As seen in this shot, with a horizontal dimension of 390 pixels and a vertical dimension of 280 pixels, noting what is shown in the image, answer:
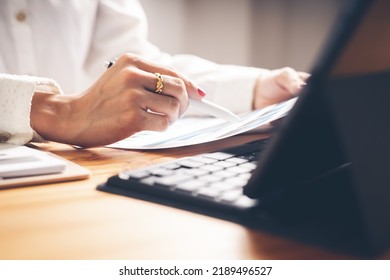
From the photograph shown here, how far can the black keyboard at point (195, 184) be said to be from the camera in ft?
1.10

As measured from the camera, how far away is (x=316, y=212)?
31 centimetres

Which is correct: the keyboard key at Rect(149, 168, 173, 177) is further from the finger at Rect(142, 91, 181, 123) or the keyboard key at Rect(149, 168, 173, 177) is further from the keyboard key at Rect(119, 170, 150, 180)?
the finger at Rect(142, 91, 181, 123)

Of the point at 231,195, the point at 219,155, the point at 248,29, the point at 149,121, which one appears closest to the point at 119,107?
the point at 149,121

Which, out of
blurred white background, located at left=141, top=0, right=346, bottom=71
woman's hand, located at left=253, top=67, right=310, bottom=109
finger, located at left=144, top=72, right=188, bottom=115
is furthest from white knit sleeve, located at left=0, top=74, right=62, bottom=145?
blurred white background, located at left=141, top=0, right=346, bottom=71

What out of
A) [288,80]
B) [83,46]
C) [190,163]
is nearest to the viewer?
[190,163]

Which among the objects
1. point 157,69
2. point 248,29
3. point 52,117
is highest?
point 248,29

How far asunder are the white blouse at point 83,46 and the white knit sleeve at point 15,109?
468 mm

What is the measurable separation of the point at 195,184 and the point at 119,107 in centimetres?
27

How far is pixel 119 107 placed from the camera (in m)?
0.60

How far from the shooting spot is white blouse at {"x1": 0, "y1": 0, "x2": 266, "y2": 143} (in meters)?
1.03

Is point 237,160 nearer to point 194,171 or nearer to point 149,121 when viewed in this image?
point 194,171

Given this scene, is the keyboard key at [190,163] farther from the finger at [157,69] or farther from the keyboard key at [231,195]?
the finger at [157,69]

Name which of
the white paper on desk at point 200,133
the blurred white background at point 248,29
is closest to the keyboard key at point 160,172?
the white paper on desk at point 200,133

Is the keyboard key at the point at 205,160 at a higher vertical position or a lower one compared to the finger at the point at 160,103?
lower
